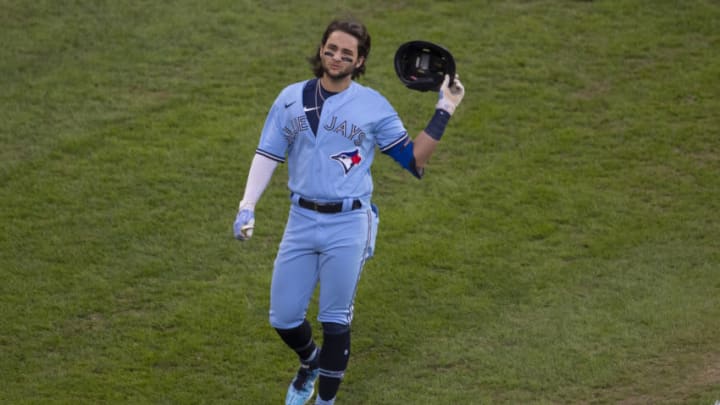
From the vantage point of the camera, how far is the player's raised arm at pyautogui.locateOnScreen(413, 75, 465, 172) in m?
6.81

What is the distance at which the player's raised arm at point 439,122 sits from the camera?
Answer: 6812 mm

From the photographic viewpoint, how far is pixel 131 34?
1280cm

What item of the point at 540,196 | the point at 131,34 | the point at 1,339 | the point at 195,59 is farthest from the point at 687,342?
Result: the point at 131,34

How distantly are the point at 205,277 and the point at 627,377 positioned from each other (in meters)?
3.35

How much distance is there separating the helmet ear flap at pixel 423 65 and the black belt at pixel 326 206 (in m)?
0.79

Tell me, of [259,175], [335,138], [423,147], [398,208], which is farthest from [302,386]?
[398,208]

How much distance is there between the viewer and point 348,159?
6.93 m

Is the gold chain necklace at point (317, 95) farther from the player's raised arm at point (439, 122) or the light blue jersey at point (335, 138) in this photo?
the player's raised arm at point (439, 122)

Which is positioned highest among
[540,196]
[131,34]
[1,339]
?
[131,34]

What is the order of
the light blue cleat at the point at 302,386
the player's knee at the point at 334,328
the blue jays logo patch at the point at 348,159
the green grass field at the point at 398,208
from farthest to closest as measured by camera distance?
the green grass field at the point at 398,208
the light blue cleat at the point at 302,386
the player's knee at the point at 334,328
the blue jays logo patch at the point at 348,159

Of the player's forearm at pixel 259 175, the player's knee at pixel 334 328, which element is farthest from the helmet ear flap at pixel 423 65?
the player's knee at pixel 334 328

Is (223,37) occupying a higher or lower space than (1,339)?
higher

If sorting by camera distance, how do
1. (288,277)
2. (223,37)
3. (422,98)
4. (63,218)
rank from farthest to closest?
(223,37)
(422,98)
(63,218)
(288,277)

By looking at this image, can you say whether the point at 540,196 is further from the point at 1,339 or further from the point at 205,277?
the point at 1,339
